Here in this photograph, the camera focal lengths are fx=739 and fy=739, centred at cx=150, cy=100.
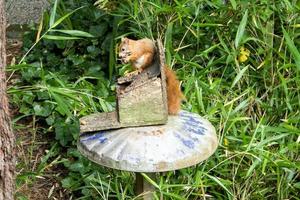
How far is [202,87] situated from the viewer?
12.7 ft

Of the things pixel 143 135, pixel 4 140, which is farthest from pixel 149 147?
pixel 4 140

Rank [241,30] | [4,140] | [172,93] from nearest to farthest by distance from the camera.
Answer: [4,140], [172,93], [241,30]

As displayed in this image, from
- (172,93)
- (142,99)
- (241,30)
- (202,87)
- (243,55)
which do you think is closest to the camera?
(142,99)

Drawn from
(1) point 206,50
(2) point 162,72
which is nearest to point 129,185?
(2) point 162,72

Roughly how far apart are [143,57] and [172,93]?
22 cm

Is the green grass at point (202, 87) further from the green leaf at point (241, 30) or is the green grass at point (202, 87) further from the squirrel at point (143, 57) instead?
the squirrel at point (143, 57)

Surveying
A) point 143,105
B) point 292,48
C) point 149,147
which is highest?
point 292,48

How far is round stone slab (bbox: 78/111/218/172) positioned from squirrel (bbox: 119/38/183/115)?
A: 4.1 inches

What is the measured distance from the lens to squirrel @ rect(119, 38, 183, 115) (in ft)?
9.18

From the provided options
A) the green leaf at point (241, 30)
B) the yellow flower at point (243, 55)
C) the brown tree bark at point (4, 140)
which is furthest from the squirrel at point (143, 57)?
the yellow flower at point (243, 55)

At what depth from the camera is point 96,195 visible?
3.59 metres

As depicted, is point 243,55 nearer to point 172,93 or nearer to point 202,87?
point 202,87

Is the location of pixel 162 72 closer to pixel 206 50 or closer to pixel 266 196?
pixel 266 196

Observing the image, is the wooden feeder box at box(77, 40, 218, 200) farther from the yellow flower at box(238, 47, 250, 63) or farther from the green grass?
the yellow flower at box(238, 47, 250, 63)
